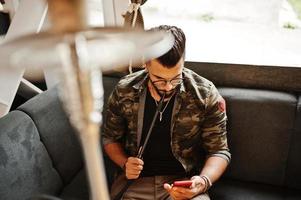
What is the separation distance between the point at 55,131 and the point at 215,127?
78 cm

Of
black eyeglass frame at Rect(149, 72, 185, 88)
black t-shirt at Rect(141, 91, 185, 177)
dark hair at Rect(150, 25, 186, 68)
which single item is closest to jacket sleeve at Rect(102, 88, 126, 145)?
black t-shirt at Rect(141, 91, 185, 177)

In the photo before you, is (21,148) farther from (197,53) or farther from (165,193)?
(197,53)

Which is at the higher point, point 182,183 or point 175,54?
point 175,54

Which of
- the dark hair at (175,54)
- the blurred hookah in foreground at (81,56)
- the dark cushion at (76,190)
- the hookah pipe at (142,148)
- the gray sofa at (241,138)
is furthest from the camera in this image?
the dark cushion at (76,190)

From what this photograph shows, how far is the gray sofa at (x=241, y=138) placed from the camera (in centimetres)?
142

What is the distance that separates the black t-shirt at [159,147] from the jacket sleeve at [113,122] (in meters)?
0.13

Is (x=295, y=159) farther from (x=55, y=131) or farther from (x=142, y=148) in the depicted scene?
(x=55, y=131)

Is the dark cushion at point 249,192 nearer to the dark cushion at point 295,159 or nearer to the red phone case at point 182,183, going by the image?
the dark cushion at point 295,159

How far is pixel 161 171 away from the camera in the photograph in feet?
4.64

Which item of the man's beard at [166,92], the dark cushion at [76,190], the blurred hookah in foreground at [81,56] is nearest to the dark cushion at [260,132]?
the man's beard at [166,92]

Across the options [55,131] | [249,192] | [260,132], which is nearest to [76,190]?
[55,131]

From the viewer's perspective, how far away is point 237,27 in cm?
185

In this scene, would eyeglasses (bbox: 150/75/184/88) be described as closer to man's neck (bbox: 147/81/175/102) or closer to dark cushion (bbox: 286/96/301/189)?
man's neck (bbox: 147/81/175/102)

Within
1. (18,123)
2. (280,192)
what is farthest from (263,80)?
(18,123)
